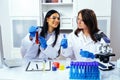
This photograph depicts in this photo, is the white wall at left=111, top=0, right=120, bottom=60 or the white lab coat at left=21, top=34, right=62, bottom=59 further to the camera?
the white wall at left=111, top=0, right=120, bottom=60

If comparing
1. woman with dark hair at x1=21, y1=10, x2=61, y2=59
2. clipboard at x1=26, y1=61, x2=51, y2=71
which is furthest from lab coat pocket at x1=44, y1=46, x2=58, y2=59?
clipboard at x1=26, y1=61, x2=51, y2=71

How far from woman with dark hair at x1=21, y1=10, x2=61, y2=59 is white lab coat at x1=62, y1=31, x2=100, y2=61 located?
0.14 metres

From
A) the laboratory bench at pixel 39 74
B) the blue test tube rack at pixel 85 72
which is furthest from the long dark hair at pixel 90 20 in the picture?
the blue test tube rack at pixel 85 72

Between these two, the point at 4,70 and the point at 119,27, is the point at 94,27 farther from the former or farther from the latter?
the point at 4,70

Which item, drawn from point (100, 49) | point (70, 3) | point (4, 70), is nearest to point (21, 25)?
point (70, 3)

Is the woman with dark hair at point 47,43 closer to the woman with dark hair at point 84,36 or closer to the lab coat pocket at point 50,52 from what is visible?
the lab coat pocket at point 50,52

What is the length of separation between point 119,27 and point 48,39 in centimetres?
144

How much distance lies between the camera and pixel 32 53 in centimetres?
222

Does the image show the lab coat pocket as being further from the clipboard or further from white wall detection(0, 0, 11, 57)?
white wall detection(0, 0, 11, 57)

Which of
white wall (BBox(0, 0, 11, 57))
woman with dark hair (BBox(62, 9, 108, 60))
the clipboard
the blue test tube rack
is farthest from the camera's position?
white wall (BBox(0, 0, 11, 57))

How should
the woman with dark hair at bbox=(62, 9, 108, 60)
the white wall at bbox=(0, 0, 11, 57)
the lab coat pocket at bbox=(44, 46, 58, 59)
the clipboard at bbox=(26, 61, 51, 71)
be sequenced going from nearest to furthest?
the clipboard at bbox=(26, 61, 51, 71)
the lab coat pocket at bbox=(44, 46, 58, 59)
the woman with dark hair at bbox=(62, 9, 108, 60)
the white wall at bbox=(0, 0, 11, 57)

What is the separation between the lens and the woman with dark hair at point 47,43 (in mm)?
2146

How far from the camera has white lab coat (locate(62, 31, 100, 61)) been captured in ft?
7.31

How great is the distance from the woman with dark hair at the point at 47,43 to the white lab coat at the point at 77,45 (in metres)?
0.14
